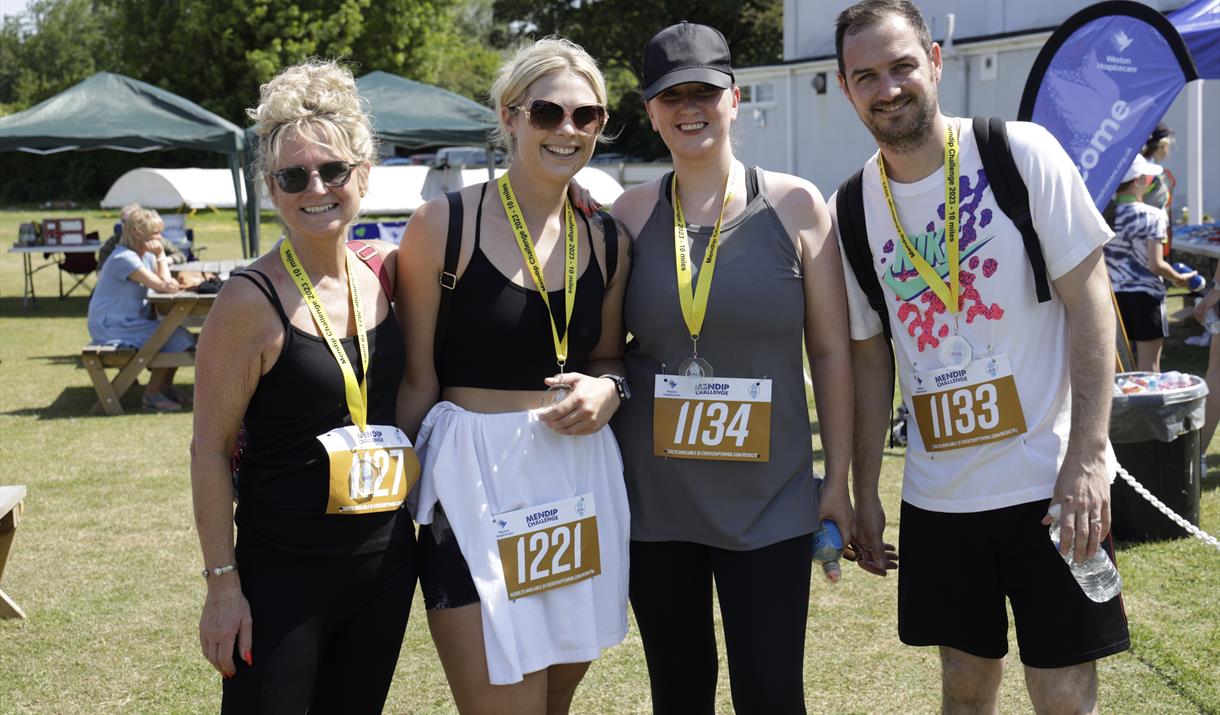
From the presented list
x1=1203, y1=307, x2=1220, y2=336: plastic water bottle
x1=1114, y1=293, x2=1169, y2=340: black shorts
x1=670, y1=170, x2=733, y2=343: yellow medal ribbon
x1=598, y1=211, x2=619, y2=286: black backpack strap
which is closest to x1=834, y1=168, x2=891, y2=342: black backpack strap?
x1=670, y1=170, x2=733, y2=343: yellow medal ribbon

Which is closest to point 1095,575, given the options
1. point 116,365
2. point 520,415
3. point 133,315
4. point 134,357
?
point 520,415

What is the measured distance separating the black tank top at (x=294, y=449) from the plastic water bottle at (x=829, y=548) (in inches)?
43.2

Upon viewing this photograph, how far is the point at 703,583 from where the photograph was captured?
9.62 ft

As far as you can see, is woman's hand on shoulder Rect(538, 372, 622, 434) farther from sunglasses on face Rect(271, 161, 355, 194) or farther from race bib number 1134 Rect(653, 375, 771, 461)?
sunglasses on face Rect(271, 161, 355, 194)

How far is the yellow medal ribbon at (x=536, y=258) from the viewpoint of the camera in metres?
2.74

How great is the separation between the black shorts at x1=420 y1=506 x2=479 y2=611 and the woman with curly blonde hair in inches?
2.8

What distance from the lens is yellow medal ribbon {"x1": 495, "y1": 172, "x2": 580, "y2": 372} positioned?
2744 millimetres

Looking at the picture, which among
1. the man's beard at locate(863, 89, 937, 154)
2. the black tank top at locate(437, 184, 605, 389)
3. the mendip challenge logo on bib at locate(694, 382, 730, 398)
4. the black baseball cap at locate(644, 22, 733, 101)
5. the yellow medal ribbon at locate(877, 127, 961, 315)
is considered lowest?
the mendip challenge logo on bib at locate(694, 382, 730, 398)

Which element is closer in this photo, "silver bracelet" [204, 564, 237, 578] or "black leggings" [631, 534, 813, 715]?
"silver bracelet" [204, 564, 237, 578]

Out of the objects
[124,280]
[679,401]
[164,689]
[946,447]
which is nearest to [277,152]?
[679,401]

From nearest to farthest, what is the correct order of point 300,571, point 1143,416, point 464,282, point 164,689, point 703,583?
point 300,571 → point 464,282 → point 703,583 → point 164,689 → point 1143,416

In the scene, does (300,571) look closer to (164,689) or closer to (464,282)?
(464,282)

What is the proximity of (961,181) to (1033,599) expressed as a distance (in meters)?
0.97

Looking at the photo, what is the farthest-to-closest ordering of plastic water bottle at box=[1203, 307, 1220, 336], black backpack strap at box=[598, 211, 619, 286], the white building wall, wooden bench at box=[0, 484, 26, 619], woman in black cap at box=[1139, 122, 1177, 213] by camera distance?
the white building wall → woman in black cap at box=[1139, 122, 1177, 213] → plastic water bottle at box=[1203, 307, 1220, 336] → wooden bench at box=[0, 484, 26, 619] → black backpack strap at box=[598, 211, 619, 286]
